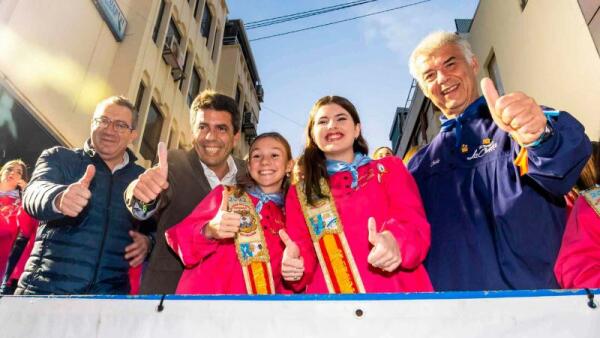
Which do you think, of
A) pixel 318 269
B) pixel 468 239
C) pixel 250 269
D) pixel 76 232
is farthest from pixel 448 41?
pixel 76 232

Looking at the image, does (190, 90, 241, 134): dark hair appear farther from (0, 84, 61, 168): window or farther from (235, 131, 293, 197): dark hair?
(0, 84, 61, 168): window

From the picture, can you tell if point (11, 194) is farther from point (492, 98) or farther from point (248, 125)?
point (248, 125)

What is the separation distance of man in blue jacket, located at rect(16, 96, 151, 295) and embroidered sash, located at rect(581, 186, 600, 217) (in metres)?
2.47

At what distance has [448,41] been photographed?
266cm

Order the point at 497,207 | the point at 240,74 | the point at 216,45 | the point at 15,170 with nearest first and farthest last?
the point at 497,207, the point at 15,170, the point at 216,45, the point at 240,74

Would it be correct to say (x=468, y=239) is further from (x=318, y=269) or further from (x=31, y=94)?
(x=31, y=94)

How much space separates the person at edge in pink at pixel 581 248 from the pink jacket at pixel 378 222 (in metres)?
0.57

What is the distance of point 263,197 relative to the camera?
2.67 meters

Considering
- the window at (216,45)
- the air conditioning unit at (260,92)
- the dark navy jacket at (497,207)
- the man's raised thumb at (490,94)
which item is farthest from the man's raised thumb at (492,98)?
the air conditioning unit at (260,92)

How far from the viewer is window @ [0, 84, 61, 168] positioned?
21.6 ft

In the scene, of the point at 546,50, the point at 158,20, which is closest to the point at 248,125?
the point at 158,20

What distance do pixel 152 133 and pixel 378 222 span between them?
10664 mm

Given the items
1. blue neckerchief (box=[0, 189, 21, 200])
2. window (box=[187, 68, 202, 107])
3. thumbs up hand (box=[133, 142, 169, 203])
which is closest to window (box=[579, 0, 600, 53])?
thumbs up hand (box=[133, 142, 169, 203])

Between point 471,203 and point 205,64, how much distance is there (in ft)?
48.8
